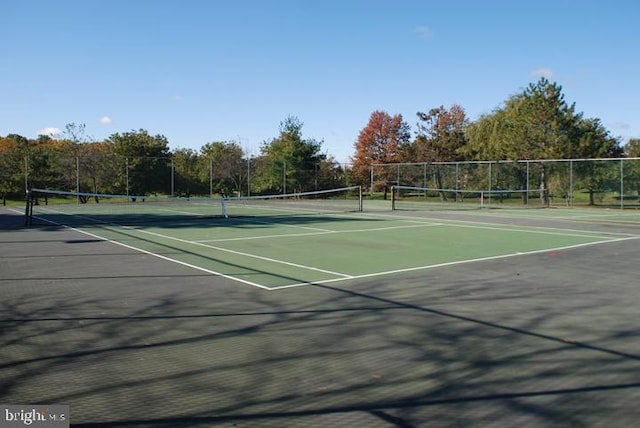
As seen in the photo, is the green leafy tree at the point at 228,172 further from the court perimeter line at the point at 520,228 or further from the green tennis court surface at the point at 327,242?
the court perimeter line at the point at 520,228

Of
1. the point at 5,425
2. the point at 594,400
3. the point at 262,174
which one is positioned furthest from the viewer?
the point at 262,174

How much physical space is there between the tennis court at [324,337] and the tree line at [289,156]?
2530 centimetres

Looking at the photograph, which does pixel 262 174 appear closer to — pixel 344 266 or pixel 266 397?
pixel 344 266

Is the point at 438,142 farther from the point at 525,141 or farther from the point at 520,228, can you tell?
the point at 520,228

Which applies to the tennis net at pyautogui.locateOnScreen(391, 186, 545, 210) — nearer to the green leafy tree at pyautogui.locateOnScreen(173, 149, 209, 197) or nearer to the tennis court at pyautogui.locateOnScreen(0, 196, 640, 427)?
the green leafy tree at pyautogui.locateOnScreen(173, 149, 209, 197)

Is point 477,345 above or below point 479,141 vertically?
below

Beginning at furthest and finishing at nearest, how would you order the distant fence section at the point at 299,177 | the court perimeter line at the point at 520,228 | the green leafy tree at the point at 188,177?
the green leafy tree at the point at 188,177, the distant fence section at the point at 299,177, the court perimeter line at the point at 520,228

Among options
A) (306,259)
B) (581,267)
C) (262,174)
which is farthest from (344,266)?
(262,174)

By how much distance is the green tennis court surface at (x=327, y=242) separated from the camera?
10.1 metres

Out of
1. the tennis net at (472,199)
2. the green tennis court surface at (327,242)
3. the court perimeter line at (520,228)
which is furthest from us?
the tennis net at (472,199)

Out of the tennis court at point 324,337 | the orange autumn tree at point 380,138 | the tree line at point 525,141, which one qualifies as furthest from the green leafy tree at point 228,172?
the tennis court at point 324,337

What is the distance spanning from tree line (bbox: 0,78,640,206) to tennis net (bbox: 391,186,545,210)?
1167mm

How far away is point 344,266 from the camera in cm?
1036

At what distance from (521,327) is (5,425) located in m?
4.81
